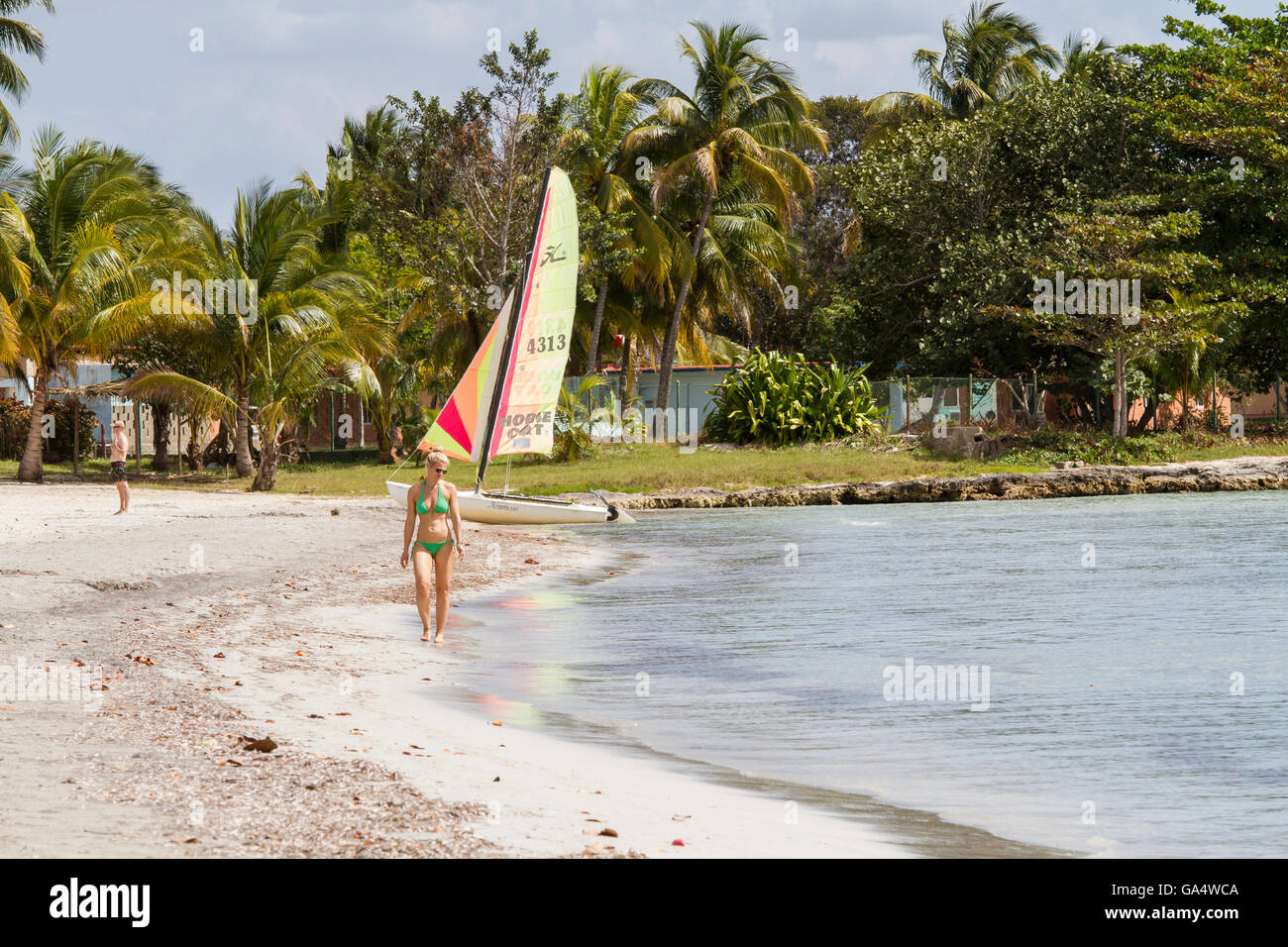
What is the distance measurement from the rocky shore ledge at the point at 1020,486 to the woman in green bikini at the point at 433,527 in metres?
17.7

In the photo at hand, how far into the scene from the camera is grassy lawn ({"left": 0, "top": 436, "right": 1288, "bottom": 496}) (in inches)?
1155

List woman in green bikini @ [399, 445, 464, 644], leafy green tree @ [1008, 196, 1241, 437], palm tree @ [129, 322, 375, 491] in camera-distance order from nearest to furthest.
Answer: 1. woman in green bikini @ [399, 445, 464, 644]
2. palm tree @ [129, 322, 375, 491]
3. leafy green tree @ [1008, 196, 1241, 437]

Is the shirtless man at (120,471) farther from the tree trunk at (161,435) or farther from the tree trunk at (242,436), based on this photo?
the tree trunk at (161,435)

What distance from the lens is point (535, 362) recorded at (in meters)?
20.5

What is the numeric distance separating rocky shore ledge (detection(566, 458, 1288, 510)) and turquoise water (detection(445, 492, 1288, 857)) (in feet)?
20.9

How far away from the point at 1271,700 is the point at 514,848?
7.94 m

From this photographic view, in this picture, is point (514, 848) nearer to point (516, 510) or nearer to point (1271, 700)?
point (1271, 700)

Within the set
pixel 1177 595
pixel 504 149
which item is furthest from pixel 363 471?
pixel 1177 595

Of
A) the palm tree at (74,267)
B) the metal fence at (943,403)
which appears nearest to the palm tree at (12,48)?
the palm tree at (74,267)

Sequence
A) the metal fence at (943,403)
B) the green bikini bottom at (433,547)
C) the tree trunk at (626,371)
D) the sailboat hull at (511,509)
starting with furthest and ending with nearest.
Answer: the tree trunk at (626,371) < the metal fence at (943,403) < the sailboat hull at (511,509) < the green bikini bottom at (433,547)

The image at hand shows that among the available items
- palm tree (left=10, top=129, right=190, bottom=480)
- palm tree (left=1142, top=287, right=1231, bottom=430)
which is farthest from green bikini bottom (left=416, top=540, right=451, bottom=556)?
palm tree (left=1142, top=287, right=1231, bottom=430)

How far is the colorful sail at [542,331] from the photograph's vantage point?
20234 mm

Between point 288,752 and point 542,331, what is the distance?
559 inches

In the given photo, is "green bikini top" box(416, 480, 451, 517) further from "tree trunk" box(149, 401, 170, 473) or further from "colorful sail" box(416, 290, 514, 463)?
"tree trunk" box(149, 401, 170, 473)
